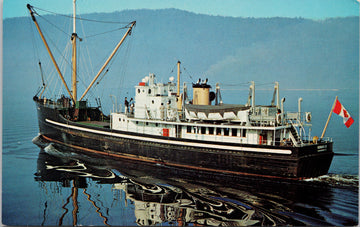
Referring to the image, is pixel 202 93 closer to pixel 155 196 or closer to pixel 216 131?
pixel 216 131

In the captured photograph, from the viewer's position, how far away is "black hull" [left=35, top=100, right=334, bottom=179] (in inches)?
693

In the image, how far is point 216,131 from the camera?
19.9m

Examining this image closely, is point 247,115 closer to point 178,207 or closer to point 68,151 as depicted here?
point 178,207

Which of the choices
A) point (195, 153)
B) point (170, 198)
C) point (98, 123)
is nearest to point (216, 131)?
point (195, 153)

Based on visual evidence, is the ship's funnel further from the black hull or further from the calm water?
the calm water

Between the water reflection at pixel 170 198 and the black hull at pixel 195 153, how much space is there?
1.94 ft

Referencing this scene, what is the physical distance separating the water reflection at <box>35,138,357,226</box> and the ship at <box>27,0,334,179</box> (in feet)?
2.57

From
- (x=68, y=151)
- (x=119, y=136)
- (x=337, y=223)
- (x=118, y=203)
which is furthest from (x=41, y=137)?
(x=337, y=223)

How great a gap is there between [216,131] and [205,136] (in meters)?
0.63

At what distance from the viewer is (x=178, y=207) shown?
14617mm

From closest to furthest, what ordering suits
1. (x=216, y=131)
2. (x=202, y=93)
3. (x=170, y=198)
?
(x=170, y=198)
(x=216, y=131)
(x=202, y=93)

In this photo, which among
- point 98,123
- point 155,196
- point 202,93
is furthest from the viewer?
point 98,123

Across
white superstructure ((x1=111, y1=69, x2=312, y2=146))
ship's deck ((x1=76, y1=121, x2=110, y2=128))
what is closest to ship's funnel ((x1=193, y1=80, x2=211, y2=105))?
white superstructure ((x1=111, y1=69, x2=312, y2=146))

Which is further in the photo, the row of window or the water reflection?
the row of window
